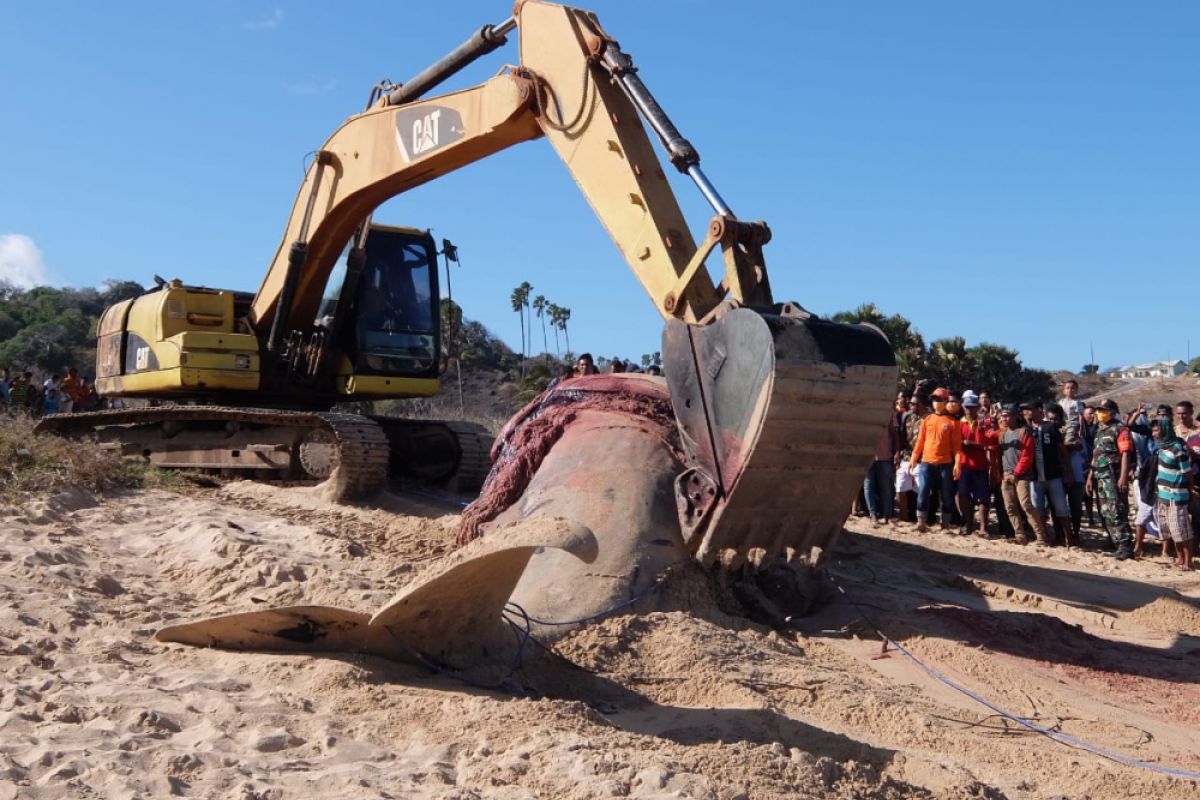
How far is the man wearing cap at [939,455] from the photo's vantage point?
10883 mm

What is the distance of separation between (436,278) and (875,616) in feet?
23.1

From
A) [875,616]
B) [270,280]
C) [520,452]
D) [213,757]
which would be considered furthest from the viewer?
[270,280]

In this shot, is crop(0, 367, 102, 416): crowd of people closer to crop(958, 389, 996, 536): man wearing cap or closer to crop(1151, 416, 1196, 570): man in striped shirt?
crop(958, 389, 996, 536): man wearing cap

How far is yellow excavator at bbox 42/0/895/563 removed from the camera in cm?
532

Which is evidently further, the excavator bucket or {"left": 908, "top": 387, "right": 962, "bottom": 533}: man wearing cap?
{"left": 908, "top": 387, "right": 962, "bottom": 533}: man wearing cap

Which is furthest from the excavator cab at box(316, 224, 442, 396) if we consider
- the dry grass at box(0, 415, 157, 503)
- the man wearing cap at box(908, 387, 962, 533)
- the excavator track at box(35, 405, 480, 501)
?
the man wearing cap at box(908, 387, 962, 533)

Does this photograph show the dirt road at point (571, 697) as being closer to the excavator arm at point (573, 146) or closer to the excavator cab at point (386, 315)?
the excavator arm at point (573, 146)

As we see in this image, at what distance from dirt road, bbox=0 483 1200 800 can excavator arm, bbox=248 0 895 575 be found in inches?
22.2

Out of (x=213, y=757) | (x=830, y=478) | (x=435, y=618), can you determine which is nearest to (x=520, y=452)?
(x=830, y=478)

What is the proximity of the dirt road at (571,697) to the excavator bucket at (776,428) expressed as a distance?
422 mm

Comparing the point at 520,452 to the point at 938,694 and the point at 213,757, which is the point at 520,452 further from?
the point at 213,757

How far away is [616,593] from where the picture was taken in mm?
5418

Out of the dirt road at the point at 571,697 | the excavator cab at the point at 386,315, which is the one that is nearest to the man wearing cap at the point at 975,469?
the dirt road at the point at 571,697

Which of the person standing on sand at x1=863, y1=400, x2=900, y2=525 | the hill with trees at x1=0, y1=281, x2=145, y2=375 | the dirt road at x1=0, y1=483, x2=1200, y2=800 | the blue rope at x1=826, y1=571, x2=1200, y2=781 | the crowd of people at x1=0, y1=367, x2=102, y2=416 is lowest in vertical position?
the blue rope at x1=826, y1=571, x2=1200, y2=781
